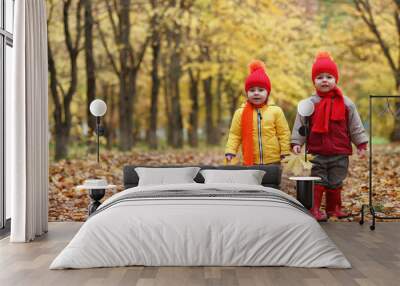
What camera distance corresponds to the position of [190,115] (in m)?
7.93

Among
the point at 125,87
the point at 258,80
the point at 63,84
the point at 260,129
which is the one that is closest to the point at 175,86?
the point at 125,87

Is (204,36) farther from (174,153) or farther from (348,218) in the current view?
(348,218)

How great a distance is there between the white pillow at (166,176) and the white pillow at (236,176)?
0.18 metres

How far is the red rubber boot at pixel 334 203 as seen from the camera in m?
6.29

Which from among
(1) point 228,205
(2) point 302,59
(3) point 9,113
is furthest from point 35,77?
(2) point 302,59

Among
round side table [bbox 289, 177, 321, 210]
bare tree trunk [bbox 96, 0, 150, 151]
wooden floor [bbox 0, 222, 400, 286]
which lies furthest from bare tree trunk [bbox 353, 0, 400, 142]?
wooden floor [bbox 0, 222, 400, 286]

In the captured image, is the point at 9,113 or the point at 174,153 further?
the point at 174,153

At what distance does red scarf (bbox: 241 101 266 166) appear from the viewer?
6.20 m

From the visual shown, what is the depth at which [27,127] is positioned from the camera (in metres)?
5.08

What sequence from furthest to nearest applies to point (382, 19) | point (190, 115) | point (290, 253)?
point (190, 115) < point (382, 19) < point (290, 253)

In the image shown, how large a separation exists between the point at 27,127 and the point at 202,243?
6.68ft

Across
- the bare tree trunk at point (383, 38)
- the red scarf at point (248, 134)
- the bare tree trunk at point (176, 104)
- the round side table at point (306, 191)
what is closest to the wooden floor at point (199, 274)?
the round side table at point (306, 191)

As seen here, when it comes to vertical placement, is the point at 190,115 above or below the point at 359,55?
below

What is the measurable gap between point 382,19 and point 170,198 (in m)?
4.39
